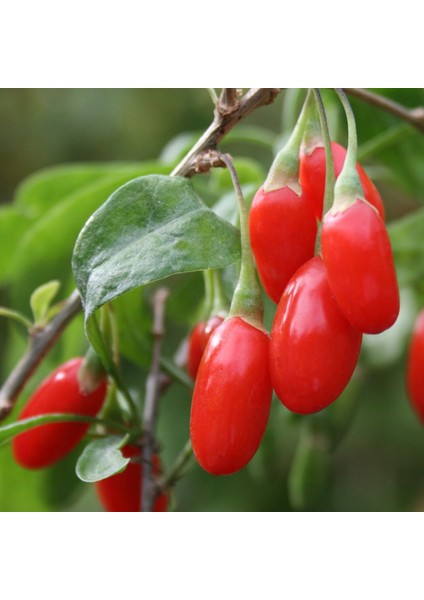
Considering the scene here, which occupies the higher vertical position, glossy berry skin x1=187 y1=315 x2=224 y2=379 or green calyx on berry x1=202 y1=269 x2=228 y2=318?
green calyx on berry x1=202 y1=269 x2=228 y2=318

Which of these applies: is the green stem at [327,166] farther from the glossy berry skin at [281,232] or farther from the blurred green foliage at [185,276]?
the blurred green foliage at [185,276]

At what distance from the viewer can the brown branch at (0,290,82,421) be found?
761 mm

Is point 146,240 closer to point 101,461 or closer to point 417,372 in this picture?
point 101,461

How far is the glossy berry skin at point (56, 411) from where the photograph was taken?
80 cm

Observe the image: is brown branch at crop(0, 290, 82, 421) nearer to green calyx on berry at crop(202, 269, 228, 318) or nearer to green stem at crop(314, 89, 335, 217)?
green calyx on berry at crop(202, 269, 228, 318)

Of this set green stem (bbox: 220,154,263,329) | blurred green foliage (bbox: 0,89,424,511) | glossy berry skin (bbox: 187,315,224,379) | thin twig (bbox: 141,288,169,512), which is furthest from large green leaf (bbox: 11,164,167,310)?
green stem (bbox: 220,154,263,329)

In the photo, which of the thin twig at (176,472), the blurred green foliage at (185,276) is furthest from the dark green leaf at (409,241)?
the thin twig at (176,472)

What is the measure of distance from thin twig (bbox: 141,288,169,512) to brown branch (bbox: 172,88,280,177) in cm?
23

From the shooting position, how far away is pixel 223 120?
0.67 metres

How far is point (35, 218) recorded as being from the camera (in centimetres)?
110

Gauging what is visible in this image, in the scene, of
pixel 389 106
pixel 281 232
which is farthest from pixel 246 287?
pixel 389 106

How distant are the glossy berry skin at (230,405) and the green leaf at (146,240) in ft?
0.21
